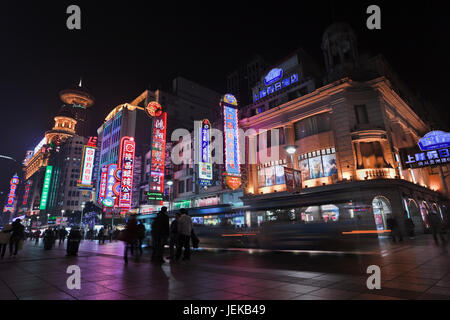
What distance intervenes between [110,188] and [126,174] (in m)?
5.03

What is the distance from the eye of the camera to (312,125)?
27.4 meters

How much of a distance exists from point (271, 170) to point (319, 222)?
18317 mm

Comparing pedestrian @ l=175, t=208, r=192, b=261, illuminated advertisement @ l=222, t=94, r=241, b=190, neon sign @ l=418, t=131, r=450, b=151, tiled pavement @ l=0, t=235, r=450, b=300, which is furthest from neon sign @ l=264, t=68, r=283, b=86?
tiled pavement @ l=0, t=235, r=450, b=300

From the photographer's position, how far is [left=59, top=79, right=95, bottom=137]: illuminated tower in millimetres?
157762

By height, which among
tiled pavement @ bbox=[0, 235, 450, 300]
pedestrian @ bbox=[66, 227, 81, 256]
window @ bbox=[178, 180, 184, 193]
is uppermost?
window @ bbox=[178, 180, 184, 193]

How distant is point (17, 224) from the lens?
13.7 m

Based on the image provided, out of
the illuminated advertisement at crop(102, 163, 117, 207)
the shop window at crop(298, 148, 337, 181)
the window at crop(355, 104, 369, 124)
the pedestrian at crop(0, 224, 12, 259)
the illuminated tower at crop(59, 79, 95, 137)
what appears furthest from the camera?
the illuminated tower at crop(59, 79, 95, 137)

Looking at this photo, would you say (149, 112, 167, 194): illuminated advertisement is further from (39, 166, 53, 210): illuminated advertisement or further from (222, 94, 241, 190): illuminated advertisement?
(39, 166, 53, 210): illuminated advertisement

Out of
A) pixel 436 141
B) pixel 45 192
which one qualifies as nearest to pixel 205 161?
pixel 436 141

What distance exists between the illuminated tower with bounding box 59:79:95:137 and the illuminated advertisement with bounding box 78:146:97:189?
386 ft

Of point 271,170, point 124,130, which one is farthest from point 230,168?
point 124,130

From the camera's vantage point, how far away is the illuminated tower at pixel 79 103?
6211 inches

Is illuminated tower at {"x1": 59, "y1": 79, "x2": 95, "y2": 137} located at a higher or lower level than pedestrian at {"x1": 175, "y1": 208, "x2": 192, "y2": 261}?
higher

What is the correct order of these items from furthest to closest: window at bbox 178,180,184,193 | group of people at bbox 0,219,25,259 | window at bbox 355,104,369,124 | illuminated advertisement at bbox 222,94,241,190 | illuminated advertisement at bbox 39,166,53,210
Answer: illuminated advertisement at bbox 39,166,53,210
window at bbox 178,180,184,193
illuminated advertisement at bbox 222,94,241,190
window at bbox 355,104,369,124
group of people at bbox 0,219,25,259
